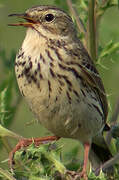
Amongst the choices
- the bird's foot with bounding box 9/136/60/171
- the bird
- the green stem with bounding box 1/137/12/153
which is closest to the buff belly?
the bird

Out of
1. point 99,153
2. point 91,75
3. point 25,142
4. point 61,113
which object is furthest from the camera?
point 99,153

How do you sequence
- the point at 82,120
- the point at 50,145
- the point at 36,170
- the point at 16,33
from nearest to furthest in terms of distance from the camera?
the point at 36,170, the point at 50,145, the point at 82,120, the point at 16,33

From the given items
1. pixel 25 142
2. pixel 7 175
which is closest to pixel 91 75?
pixel 25 142

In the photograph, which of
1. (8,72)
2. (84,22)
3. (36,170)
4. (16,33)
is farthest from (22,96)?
(16,33)

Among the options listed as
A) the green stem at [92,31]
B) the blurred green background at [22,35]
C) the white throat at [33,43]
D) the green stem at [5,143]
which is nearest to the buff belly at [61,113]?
the white throat at [33,43]

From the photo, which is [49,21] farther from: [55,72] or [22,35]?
[22,35]

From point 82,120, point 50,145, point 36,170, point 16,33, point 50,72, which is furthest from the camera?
point 16,33

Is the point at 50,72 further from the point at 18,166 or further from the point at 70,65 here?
the point at 18,166
